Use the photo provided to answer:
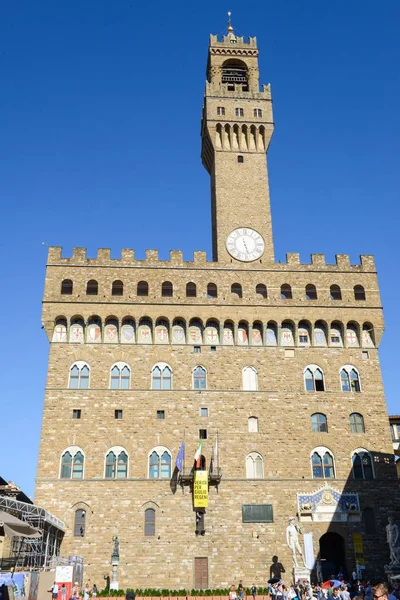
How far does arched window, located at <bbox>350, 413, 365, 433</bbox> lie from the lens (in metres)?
37.1

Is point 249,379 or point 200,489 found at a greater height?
point 249,379

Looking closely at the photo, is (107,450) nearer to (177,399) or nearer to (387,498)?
(177,399)

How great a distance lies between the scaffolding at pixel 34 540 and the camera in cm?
2698

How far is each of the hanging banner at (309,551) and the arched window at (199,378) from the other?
33.6 feet

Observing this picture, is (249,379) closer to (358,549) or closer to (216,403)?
(216,403)

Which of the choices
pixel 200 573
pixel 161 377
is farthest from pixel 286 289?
pixel 200 573

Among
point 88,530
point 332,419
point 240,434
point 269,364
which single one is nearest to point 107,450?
point 88,530

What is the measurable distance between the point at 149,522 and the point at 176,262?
1611cm

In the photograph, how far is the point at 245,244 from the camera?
41.4 m

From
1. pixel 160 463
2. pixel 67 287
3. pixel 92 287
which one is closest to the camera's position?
pixel 160 463

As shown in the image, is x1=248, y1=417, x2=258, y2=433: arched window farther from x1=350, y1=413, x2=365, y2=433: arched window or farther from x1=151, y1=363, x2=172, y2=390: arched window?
x1=350, y1=413, x2=365, y2=433: arched window

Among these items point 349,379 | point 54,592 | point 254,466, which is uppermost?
point 349,379

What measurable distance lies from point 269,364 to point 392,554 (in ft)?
41.1

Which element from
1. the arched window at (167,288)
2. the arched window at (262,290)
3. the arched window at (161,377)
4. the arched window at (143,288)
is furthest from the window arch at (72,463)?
the arched window at (262,290)
